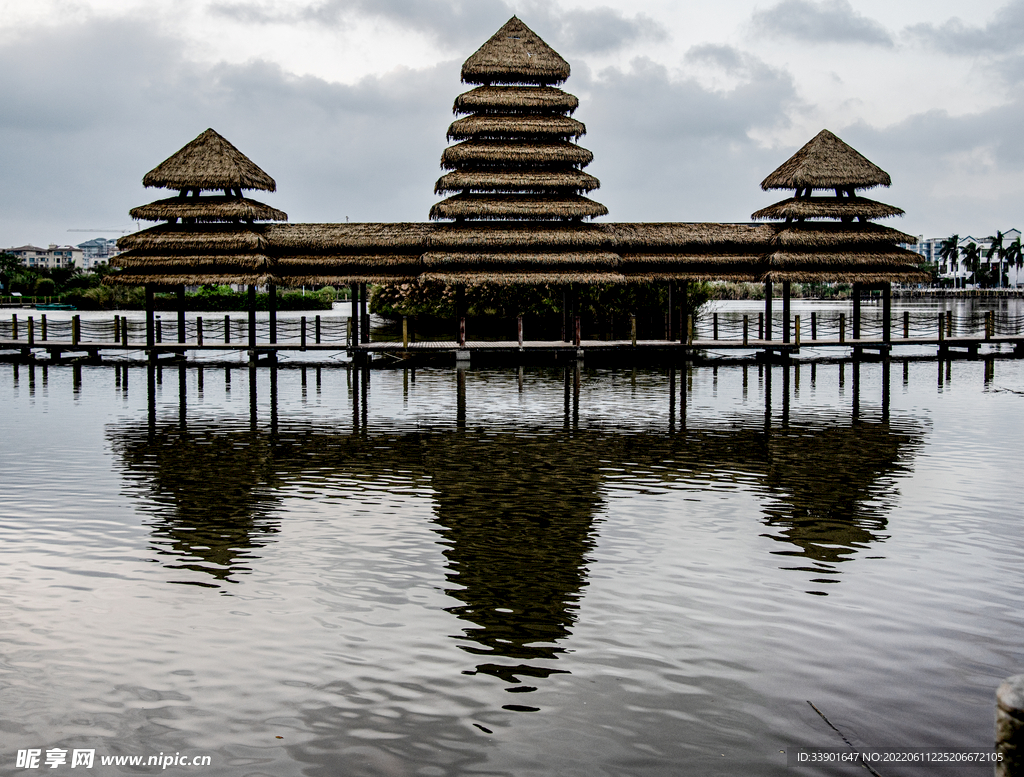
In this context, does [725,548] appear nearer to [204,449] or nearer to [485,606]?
[485,606]

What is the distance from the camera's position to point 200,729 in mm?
5746

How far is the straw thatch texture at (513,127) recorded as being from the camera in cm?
3603

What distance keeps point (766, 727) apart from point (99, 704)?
3.88m

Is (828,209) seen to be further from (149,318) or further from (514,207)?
(149,318)

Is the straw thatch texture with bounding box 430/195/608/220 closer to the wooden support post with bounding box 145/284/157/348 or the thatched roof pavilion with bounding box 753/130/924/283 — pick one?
the thatched roof pavilion with bounding box 753/130/924/283

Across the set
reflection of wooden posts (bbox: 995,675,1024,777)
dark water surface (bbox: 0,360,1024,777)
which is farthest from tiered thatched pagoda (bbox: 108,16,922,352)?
reflection of wooden posts (bbox: 995,675,1024,777)

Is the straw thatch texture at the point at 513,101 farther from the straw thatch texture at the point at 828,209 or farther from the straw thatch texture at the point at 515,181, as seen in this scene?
the straw thatch texture at the point at 828,209

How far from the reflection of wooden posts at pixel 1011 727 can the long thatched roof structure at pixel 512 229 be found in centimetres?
3102

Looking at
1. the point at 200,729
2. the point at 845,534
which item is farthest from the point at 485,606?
the point at 845,534

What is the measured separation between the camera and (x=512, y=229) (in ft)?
116

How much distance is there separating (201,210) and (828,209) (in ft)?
73.1

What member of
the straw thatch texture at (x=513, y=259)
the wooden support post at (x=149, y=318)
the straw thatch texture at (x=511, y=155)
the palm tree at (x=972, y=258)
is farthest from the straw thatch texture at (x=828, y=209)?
the palm tree at (x=972, y=258)

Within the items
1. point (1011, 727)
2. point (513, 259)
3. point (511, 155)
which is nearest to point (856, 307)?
point (513, 259)

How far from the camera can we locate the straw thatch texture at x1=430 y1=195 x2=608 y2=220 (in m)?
35.3
